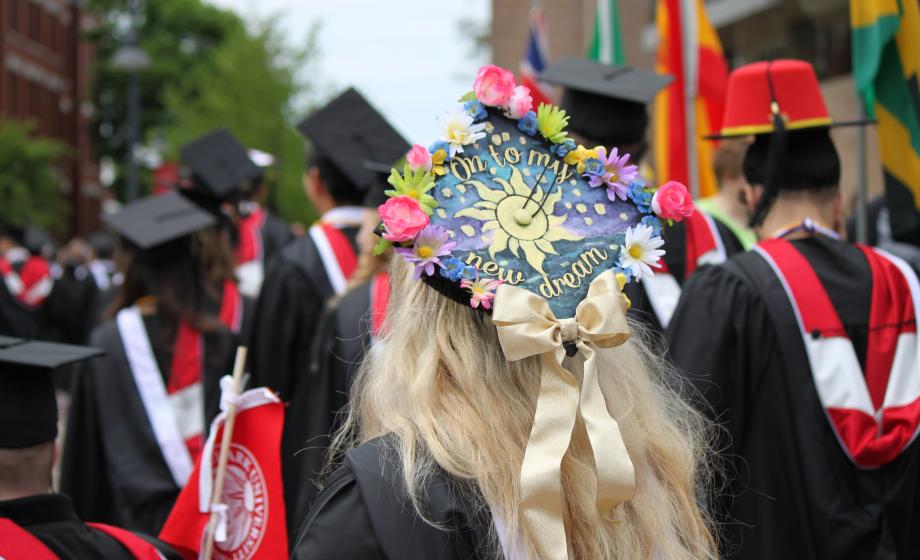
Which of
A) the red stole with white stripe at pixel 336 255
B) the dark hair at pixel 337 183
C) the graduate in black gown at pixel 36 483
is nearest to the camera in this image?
the graduate in black gown at pixel 36 483

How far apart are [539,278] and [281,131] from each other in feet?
94.0

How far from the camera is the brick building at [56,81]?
41031 mm

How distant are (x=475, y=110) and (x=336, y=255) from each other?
10.1 feet

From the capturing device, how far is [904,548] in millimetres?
3221

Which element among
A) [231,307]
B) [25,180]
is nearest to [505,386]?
[231,307]

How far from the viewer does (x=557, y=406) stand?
6.01 ft

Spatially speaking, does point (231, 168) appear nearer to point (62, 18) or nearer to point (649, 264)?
point (649, 264)

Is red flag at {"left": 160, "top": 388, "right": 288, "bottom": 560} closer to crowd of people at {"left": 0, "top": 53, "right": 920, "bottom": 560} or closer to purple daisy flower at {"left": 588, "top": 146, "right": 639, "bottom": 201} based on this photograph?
crowd of people at {"left": 0, "top": 53, "right": 920, "bottom": 560}

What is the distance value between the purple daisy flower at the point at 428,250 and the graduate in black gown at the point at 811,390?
1435 mm

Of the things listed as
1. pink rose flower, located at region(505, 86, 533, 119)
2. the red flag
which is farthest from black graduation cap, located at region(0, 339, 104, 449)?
pink rose flower, located at region(505, 86, 533, 119)

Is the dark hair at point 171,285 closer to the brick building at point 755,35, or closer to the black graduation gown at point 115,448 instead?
the black graduation gown at point 115,448

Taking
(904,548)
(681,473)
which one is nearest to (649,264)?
(681,473)

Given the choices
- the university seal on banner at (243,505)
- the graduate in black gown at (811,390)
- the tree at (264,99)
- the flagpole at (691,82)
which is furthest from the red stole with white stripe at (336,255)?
the tree at (264,99)

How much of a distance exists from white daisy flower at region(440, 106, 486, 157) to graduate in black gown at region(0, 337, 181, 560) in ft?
4.14
